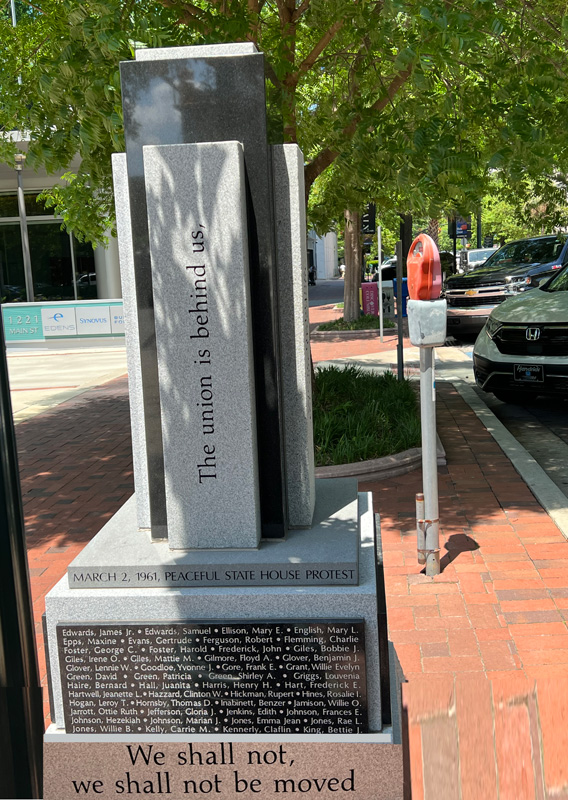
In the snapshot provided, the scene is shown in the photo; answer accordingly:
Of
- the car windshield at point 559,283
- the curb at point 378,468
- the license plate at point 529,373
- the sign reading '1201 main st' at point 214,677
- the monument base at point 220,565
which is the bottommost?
the curb at point 378,468

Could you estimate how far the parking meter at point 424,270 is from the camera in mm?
4730

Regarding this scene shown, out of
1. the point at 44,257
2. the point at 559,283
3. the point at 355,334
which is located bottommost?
the point at 355,334

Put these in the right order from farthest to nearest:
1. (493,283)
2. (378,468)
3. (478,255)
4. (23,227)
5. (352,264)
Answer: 1. (478,255)
2. (23,227)
3. (352,264)
4. (493,283)
5. (378,468)

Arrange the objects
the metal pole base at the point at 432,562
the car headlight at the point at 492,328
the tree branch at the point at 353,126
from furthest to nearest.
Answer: the car headlight at the point at 492,328 → the tree branch at the point at 353,126 → the metal pole base at the point at 432,562

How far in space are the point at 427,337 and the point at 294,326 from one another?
148cm

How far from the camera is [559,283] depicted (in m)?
10.7

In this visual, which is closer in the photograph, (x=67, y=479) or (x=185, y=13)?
(x=185, y=13)

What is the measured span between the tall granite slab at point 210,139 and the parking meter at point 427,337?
5.25 ft

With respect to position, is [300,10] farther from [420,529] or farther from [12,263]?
[12,263]

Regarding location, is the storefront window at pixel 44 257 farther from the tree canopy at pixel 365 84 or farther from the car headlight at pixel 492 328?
the car headlight at pixel 492 328

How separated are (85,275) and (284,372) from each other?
2433 centimetres

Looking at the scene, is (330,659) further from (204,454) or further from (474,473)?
(474,473)

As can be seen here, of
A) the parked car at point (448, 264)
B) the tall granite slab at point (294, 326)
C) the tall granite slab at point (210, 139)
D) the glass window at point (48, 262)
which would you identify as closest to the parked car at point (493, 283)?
the parked car at point (448, 264)

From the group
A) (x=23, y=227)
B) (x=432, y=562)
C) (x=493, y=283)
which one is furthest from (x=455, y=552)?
(x=23, y=227)
